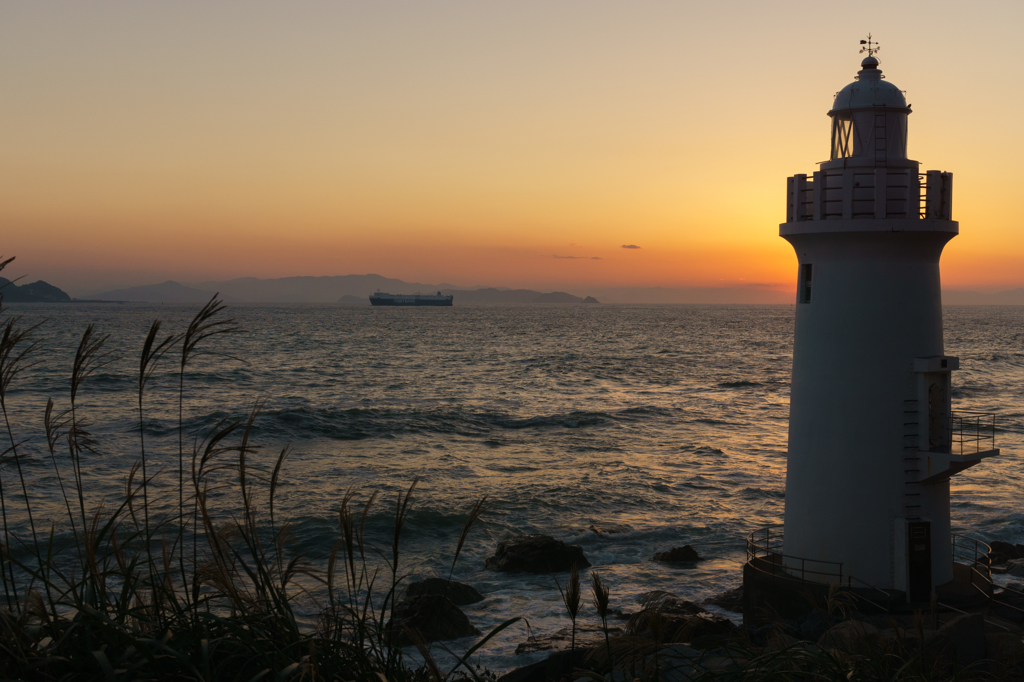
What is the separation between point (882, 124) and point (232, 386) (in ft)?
114

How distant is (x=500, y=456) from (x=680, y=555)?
9665 millimetres

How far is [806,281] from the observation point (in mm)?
8828

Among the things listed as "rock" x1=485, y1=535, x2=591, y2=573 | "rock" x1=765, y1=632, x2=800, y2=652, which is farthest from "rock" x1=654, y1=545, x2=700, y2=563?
"rock" x1=765, y1=632, x2=800, y2=652

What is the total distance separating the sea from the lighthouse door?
12.6 feet

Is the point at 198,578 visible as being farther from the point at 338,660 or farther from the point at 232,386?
the point at 232,386

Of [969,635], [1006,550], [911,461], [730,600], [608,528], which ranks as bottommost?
[608,528]

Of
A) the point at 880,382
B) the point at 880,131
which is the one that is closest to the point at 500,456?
the point at 880,382

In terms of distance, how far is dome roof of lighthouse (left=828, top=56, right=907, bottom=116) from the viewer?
878 cm

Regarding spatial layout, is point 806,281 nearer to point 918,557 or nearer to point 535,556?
point 918,557

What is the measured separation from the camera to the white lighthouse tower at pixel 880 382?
8219 mm

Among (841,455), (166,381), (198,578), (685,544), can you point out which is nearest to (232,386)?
(166,381)

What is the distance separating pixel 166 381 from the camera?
1527 inches

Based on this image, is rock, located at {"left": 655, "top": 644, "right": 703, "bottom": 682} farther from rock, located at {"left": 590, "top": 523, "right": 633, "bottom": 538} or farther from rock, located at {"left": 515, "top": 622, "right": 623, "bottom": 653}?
rock, located at {"left": 590, "top": 523, "right": 633, "bottom": 538}

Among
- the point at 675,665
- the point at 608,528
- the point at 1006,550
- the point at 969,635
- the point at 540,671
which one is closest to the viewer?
the point at 675,665
